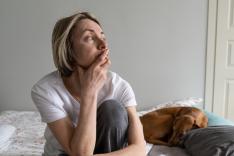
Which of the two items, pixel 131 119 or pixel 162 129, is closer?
pixel 131 119

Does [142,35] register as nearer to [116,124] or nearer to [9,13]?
[9,13]

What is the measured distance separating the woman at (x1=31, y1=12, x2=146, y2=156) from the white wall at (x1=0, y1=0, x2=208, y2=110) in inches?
49.8

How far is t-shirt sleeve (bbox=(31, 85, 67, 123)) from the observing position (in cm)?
112

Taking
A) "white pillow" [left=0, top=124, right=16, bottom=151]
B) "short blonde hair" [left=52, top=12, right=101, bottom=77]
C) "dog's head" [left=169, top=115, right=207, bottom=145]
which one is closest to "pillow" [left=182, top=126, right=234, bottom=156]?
"dog's head" [left=169, top=115, right=207, bottom=145]

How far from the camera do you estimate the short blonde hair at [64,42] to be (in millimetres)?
1136

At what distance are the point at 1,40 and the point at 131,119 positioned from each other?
1.64 m

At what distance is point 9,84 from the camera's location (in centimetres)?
254

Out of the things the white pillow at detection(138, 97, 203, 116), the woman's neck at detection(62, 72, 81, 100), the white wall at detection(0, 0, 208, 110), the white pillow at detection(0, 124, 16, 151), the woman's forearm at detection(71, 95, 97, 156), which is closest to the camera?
the woman's forearm at detection(71, 95, 97, 156)

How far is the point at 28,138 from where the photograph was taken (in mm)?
1857

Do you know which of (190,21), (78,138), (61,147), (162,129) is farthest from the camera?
(190,21)

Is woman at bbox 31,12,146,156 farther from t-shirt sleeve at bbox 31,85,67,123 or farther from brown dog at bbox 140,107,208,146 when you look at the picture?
brown dog at bbox 140,107,208,146

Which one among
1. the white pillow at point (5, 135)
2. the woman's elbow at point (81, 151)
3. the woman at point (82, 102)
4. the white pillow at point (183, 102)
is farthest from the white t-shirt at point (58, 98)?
the white pillow at point (183, 102)

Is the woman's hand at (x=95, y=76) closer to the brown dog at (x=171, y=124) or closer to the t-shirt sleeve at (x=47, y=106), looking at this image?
the t-shirt sleeve at (x=47, y=106)

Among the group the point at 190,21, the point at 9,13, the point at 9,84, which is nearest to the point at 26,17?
the point at 9,13
